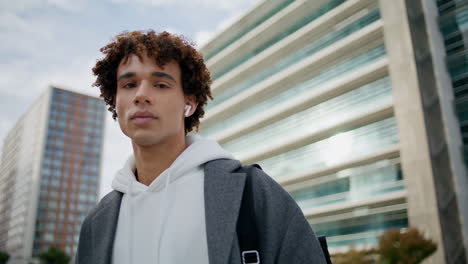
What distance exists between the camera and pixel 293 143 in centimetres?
3397

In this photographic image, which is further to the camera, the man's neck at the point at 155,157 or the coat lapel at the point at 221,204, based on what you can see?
the man's neck at the point at 155,157

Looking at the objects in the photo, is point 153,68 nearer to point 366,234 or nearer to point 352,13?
point 366,234

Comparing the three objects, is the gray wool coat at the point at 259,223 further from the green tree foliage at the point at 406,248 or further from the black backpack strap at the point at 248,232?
the green tree foliage at the point at 406,248

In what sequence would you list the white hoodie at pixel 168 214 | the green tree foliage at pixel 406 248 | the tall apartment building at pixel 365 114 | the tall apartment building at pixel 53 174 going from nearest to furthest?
the white hoodie at pixel 168 214 < the green tree foliage at pixel 406 248 < the tall apartment building at pixel 365 114 < the tall apartment building at pixel 53 174

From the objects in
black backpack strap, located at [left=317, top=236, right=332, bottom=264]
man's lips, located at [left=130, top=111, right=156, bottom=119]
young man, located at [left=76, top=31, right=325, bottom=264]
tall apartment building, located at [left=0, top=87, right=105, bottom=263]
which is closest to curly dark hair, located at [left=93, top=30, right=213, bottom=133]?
young man, located at [left=76, top=31, right=325, bottom=264]

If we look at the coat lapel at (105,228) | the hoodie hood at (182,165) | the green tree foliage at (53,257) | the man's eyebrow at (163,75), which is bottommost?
the green tree foliage at (53,257)

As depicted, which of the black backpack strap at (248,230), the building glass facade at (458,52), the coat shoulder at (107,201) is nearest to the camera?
the black backpack strap at (248,230)

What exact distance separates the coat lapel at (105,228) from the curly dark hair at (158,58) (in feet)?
1.99

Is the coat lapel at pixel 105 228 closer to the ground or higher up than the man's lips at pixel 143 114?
closer to the ground

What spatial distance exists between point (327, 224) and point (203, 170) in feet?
99.2

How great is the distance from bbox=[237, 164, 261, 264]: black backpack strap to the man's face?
0.53 m

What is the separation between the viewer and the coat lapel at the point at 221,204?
65.8 inches

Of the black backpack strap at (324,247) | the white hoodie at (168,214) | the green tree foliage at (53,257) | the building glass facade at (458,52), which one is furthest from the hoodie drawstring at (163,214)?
the green tree foliage at (53,257)

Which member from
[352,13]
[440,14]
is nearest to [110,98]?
[440,14]
